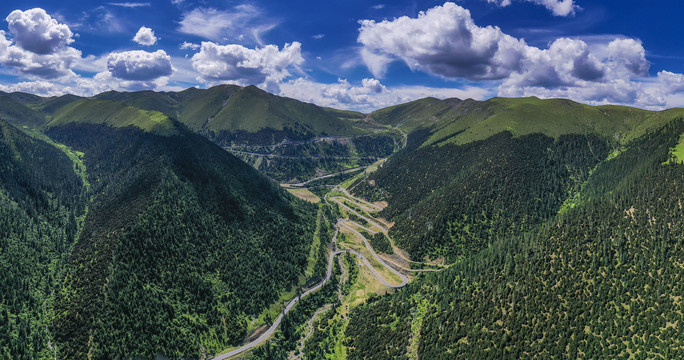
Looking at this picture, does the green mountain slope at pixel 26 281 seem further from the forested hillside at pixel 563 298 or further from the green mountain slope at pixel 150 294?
the forested hillside at pixel 563 298

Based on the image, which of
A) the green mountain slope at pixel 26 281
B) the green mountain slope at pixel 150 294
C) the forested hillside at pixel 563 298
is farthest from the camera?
the green mountain slope at pixel 150 294

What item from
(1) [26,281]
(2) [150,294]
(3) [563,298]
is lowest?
(2) [150,294]

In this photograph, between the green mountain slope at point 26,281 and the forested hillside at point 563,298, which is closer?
the forested hillside at point 563,298

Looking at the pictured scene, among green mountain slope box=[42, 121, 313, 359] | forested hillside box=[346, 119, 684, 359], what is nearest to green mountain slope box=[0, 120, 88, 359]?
green mountain slope box=[42, 121, 313, 359]

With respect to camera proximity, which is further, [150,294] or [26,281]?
[150,294]

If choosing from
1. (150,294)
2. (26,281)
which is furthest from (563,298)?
(26,281)

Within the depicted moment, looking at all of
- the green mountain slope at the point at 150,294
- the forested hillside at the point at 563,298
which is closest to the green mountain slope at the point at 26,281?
the green mountain slope at the point at 150,294

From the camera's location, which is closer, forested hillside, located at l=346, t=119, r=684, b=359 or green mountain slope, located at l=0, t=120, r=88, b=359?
forested hillside, located at l=346, t=119, r=684, b=359

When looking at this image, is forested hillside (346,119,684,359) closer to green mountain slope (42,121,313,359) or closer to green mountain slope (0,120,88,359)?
green mountain slope (42,121,313,359)

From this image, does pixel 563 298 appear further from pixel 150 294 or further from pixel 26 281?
pixel 26 281
